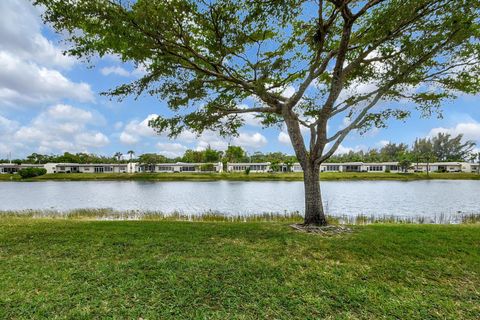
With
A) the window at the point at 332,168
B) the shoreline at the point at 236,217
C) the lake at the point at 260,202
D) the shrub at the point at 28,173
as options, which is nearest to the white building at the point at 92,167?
the shrub at the point at 28,173

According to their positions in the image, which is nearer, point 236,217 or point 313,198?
point 313,198

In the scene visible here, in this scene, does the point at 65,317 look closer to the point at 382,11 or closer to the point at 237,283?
the point at 237,283

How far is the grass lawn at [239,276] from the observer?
3174 mm

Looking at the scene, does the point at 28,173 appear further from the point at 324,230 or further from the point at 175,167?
the point at 324,230

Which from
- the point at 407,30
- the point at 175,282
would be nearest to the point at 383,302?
the point at 175,282

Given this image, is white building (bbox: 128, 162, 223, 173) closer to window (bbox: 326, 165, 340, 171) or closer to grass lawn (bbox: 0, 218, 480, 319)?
window (bbox: 326, 165, 340, 171)

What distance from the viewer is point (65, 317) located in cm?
296

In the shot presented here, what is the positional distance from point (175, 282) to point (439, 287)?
3.56 m

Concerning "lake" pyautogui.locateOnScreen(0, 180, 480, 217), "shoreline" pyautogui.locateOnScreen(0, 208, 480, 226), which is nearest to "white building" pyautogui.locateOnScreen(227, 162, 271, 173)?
"lake" pyautogui.locateOnScreen(0, 180, 480, 217)

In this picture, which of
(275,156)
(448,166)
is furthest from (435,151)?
(275,156)

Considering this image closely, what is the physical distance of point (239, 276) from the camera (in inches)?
157

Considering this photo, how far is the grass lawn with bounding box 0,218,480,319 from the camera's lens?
3.17 metres

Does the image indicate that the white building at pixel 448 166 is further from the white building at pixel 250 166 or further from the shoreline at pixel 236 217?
the shoreline at pixel 236 217

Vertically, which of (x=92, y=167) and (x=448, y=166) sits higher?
(x=92, y=167)
